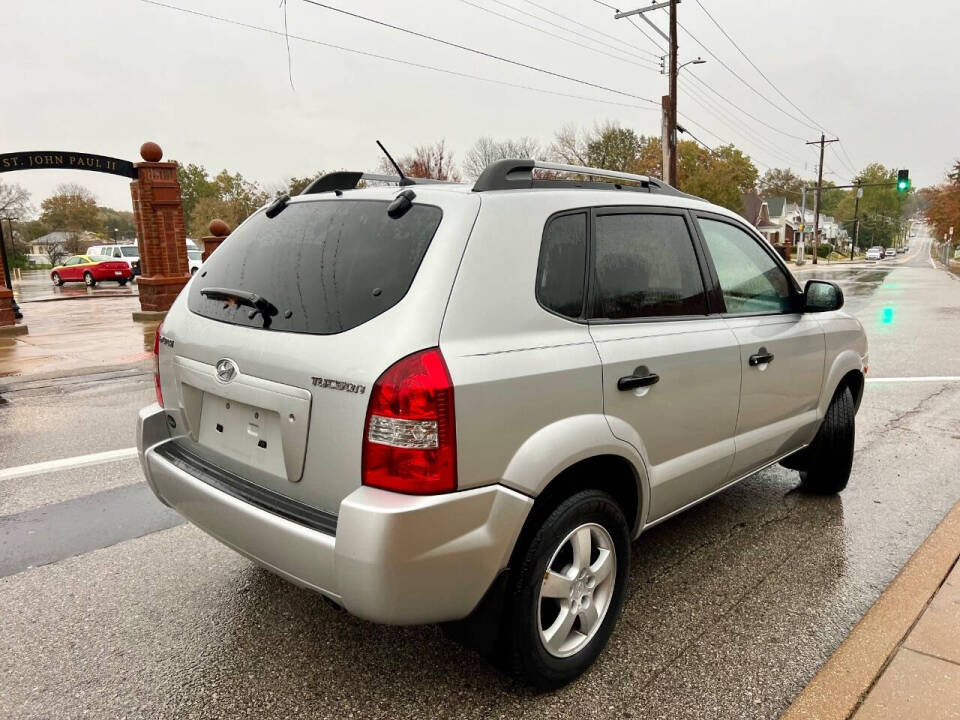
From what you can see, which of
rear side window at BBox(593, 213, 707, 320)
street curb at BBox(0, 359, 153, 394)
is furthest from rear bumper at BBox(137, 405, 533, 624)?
street curb at BBox(0, 359, 153, 394)

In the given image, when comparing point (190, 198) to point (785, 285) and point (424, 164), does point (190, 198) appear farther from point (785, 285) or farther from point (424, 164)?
point (785, 285)

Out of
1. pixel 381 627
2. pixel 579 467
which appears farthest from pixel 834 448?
pixel 381 627

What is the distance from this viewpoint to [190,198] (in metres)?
97.1

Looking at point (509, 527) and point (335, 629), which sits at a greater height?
point (509, 527)

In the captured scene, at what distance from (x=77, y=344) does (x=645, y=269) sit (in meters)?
11.8

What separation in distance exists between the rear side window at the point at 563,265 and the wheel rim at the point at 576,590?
2.59 feet

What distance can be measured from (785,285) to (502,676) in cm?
254

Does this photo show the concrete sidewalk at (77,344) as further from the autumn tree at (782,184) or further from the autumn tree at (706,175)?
the autumn tree at (782,184)

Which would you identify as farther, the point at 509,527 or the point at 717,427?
the point at 717,427

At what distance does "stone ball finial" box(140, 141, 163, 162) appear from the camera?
1497 centimetres

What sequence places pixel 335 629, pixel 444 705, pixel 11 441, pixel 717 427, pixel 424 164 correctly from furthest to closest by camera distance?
pixel 424 164 < pixel 11 441 < pixel 717 427 < pixel 335 629 < pixel 444 705

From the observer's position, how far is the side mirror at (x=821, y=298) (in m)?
3.64

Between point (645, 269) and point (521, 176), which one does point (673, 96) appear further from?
point (521, 176)

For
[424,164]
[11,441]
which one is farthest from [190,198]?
[11,441]
